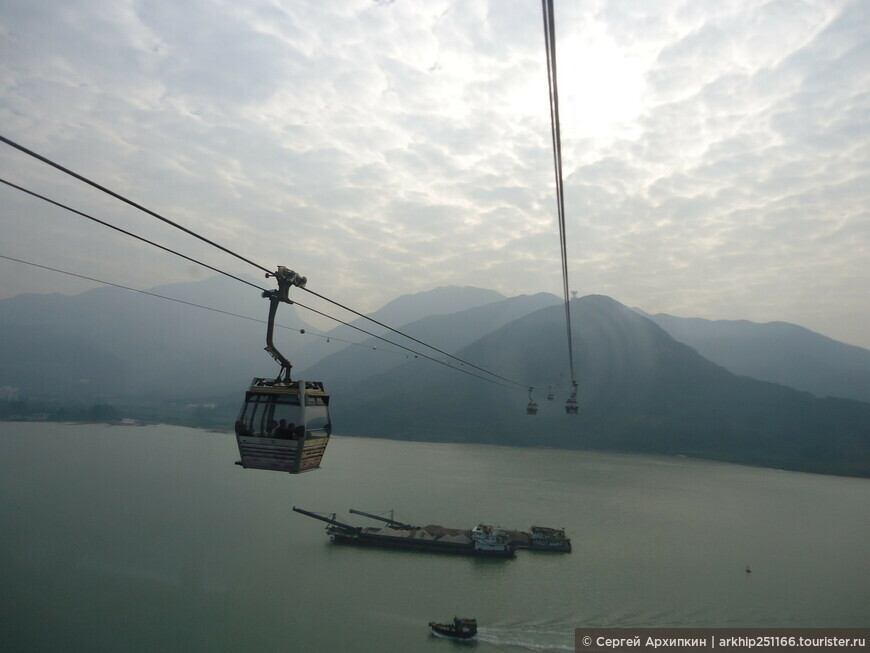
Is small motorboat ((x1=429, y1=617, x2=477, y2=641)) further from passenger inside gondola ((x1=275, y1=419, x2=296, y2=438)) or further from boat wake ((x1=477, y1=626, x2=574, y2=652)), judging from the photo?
passenger inside gondola ((x1=275, y1=419, x2=296, y2=438))

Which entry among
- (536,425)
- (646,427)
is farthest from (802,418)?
(536,425)

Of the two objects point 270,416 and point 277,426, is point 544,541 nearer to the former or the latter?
point 277,426

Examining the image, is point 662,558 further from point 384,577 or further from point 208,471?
point 208,471

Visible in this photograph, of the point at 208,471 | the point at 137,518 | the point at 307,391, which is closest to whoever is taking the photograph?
the point at 307,391

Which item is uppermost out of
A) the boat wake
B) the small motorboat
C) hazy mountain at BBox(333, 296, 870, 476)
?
hazy mountain at BBox(333, 296, 870, 476)

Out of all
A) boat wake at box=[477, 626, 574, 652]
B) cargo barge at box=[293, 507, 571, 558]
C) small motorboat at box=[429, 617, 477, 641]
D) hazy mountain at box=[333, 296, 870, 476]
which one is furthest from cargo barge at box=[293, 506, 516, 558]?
hazy mountain at box=[333, 296, 870, 476]

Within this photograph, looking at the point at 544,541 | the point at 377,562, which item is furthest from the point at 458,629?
the point at 544,541
